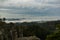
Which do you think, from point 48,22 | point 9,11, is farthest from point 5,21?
point 48,22

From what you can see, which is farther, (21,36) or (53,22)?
(21,36)

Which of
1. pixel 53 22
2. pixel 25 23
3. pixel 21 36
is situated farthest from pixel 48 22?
pixel 21 36

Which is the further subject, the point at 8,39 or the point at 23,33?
the point at 23,33

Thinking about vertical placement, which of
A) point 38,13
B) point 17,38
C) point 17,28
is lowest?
point 17,38

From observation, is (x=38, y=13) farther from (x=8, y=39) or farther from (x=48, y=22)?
(x=8, y=39)

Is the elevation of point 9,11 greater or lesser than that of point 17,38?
greater

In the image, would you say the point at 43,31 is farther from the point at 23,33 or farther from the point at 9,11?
the point at 9,11
